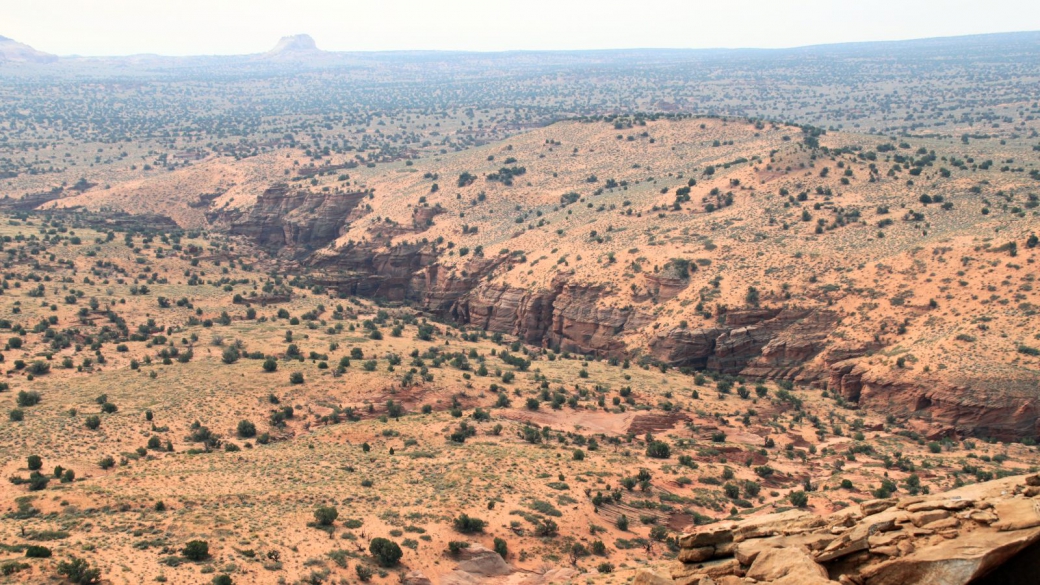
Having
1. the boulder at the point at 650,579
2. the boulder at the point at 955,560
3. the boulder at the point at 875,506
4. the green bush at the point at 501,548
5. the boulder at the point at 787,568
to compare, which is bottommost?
the green bush at the point at 501,548

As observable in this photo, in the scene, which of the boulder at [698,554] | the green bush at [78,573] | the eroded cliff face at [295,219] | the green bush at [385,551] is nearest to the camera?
the boulder at [698,554]

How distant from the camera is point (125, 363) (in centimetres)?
5766

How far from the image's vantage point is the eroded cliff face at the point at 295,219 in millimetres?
103000

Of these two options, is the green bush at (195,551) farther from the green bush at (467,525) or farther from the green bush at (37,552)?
the green bush at (467,525)

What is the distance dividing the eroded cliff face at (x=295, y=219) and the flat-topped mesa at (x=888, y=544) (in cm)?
8493

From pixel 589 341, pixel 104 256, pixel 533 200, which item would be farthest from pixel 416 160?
pixel 589 341

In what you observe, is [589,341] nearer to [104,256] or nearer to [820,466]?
[820,466]

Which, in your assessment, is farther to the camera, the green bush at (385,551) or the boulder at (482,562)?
the boulder at (482,562)

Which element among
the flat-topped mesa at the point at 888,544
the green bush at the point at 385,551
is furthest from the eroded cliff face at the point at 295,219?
the flat-topped mesa at the point at 888,544

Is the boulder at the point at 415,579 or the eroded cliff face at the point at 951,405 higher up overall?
the boulder at the point at 415,579

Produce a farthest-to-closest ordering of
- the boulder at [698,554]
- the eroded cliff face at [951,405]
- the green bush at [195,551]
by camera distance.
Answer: the eroded cliff face at [951,405] → the green bush at [195,551] → the boulder at [698,554]

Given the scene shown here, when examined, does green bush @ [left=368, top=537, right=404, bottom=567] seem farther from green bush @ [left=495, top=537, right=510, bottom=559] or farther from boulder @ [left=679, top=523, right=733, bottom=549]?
boulder @ [left=679, top=523, right=733, bottom=549]

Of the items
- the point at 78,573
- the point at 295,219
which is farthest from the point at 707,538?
the point at 295,219

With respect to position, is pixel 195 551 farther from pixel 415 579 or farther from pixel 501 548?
pixel 501 548
